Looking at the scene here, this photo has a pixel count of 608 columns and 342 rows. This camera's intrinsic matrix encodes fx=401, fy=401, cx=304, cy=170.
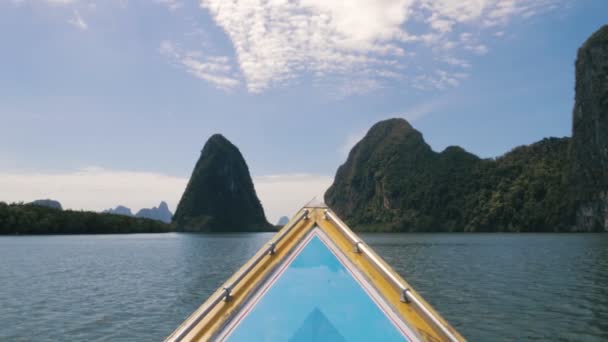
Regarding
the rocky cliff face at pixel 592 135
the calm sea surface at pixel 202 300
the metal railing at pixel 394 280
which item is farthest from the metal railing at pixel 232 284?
the rocky cliff face at pixel 592 135

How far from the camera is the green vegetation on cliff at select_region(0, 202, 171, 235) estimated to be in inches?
4304

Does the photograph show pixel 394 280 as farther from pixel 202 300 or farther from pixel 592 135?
pixel 592 135

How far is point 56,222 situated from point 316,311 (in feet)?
460

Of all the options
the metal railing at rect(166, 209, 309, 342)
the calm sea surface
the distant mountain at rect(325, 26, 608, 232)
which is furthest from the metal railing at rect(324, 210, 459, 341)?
the distant mountain at rect(325, 26, 608, 232)

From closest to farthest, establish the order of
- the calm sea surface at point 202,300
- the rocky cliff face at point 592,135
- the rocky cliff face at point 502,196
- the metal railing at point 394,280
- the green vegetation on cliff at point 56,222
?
→ the metal railing at point 394,280, the calm sea surface at point 202,300, the green vegetation on cliff at point 56,222, the rocky cliff face at point 592,135, the rocky cliff face at point 502,196

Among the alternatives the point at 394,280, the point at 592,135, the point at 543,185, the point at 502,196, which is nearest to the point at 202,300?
the point at 394,280

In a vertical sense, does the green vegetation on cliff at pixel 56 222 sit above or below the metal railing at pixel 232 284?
below

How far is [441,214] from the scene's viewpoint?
184 m

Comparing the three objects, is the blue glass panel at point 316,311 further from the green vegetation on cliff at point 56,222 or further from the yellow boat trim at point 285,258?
the green vegetation on cliff at point 56,222

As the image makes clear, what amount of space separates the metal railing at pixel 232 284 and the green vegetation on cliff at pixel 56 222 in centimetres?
12982

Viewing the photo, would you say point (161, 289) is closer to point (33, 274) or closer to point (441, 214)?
point (33, 274)

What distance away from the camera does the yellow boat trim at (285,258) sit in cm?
301

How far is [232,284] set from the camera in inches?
134

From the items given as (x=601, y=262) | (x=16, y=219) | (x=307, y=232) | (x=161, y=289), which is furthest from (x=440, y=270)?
(x=16, y=219)
